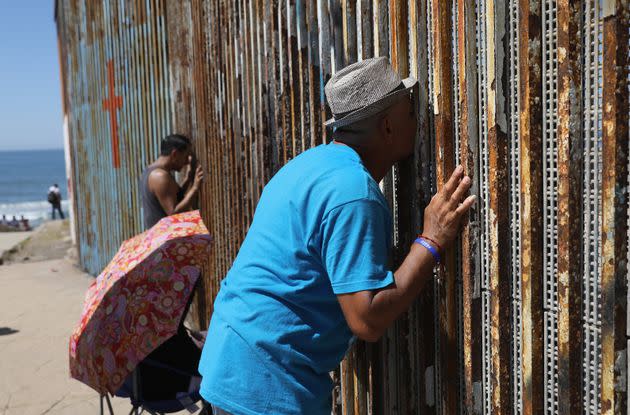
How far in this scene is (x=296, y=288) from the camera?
6.57 feet

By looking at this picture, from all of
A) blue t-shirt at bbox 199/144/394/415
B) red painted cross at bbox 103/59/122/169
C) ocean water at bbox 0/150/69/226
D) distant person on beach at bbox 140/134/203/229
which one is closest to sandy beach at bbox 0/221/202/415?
distant person on beach at bbox 140/134/203/229

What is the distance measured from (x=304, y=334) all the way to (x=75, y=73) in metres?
9.20

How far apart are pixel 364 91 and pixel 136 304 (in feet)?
5.62

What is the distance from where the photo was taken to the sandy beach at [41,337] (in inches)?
199

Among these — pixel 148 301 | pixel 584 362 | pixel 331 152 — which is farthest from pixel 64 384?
pixel 584 362

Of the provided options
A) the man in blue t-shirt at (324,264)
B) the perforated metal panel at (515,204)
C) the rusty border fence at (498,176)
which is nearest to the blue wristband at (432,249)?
the man in blue t-shirt at (324,264)

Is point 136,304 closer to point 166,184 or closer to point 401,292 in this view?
point 401,292

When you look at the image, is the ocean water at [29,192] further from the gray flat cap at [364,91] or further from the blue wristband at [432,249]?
the blue wristband at [432,249]

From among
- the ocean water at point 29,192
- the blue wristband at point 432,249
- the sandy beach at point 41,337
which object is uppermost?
the blue wristband at point 432,249

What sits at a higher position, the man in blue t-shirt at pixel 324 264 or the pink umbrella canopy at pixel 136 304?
the man in blue t-shirt at pixel 324 264

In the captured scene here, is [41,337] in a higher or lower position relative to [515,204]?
lower

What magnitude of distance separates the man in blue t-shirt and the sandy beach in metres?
3.13

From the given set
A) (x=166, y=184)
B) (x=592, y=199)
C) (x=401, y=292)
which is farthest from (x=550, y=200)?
(x=166, y=184)

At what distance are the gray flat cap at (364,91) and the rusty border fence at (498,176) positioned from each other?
0.17 metres
